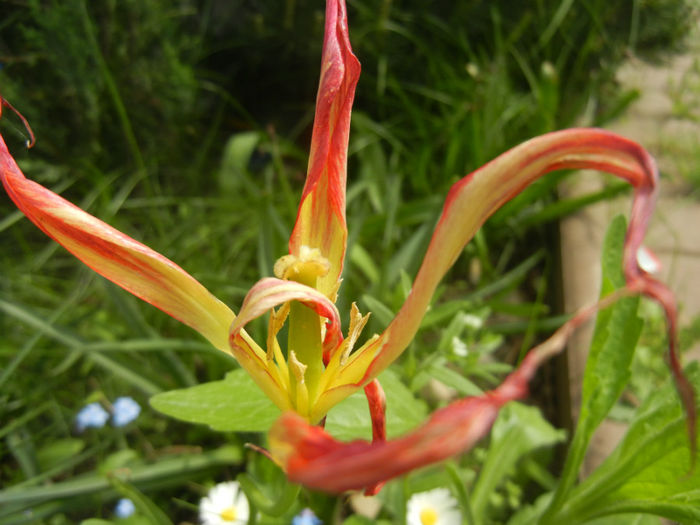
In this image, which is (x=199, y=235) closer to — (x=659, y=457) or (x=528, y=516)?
(x=528, y=516)

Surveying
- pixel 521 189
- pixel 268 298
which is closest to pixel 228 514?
pixel 268 298

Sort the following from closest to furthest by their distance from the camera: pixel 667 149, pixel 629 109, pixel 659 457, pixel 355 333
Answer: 1. pixel 355 333
2. pixel 659 457
3. pixel 667 149
4. pixel 629 109

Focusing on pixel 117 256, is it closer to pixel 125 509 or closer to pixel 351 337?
pixel 351 337

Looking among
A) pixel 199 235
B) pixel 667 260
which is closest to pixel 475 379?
pixel 667 260

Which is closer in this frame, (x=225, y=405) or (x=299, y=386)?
(x=299, y=386)

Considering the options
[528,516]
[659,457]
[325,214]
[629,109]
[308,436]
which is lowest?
[528,516]
